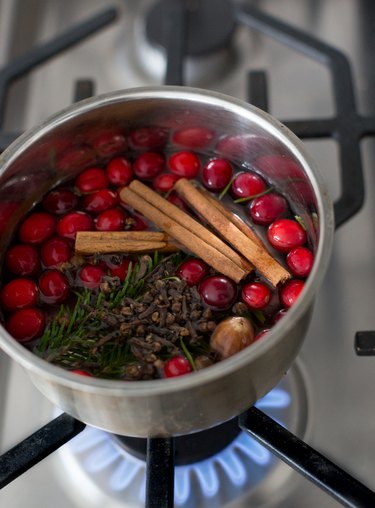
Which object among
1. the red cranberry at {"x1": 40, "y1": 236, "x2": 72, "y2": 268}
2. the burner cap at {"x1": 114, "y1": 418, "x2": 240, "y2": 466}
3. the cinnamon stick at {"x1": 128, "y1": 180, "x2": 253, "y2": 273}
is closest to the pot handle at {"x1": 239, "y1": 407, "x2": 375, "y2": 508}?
the burner cap at {"x1": 114, "y1": 418, "x2": 240, "y2": 466}

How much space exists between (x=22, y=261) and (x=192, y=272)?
19 cm

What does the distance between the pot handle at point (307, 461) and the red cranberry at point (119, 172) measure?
1.03ft

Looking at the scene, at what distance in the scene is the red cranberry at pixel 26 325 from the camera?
2.55ft

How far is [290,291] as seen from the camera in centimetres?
79

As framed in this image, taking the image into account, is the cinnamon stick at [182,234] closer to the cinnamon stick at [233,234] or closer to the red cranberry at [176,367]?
the cinnamon stick at [233,234]

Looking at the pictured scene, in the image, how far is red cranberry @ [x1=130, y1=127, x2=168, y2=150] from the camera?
0.90m

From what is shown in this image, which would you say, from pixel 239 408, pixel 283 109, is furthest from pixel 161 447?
pixel 283 109

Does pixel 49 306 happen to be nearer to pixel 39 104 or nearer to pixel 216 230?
pixel 216 230

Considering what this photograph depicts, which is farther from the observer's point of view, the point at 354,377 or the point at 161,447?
the point at 354,377

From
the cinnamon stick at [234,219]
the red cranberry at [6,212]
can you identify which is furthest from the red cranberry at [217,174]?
the red cranberry at [6,212]

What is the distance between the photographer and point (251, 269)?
0.81m

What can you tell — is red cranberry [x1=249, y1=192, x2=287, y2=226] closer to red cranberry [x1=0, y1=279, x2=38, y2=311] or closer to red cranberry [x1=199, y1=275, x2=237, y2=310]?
red cranberry [x1=199, y1=275, x2=237, y2=310]

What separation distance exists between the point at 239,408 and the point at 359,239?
37cm

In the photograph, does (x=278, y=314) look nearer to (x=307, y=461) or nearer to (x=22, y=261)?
(x=307, y=461)
